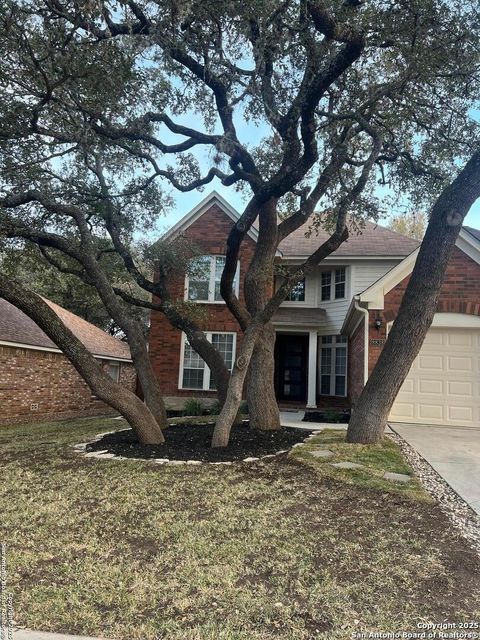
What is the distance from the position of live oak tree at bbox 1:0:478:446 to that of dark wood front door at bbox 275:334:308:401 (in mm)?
7249

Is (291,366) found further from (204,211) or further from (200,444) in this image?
(200,444)

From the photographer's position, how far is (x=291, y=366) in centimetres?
1739

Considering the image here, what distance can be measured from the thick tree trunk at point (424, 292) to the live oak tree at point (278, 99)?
198 centimetres

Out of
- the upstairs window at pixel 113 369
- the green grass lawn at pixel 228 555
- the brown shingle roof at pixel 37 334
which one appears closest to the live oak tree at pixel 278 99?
the green grass lawn at pixel 228 555

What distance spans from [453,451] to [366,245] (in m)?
9.75

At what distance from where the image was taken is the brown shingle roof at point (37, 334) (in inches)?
517

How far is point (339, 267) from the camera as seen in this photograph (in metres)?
16.1

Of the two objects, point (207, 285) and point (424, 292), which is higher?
point (207, 285)

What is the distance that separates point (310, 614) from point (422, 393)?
8934mm

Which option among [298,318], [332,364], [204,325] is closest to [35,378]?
[204,325]

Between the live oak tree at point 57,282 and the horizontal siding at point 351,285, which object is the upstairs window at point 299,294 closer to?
the horizontal siding at point 351,285

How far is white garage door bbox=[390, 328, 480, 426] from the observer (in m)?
10.5

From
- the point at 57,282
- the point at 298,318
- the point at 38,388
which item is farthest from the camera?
the point at 57,282

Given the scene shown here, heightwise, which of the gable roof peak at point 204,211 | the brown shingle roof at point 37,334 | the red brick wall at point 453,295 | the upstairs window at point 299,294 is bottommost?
the brown shingle roof at point 37,334
